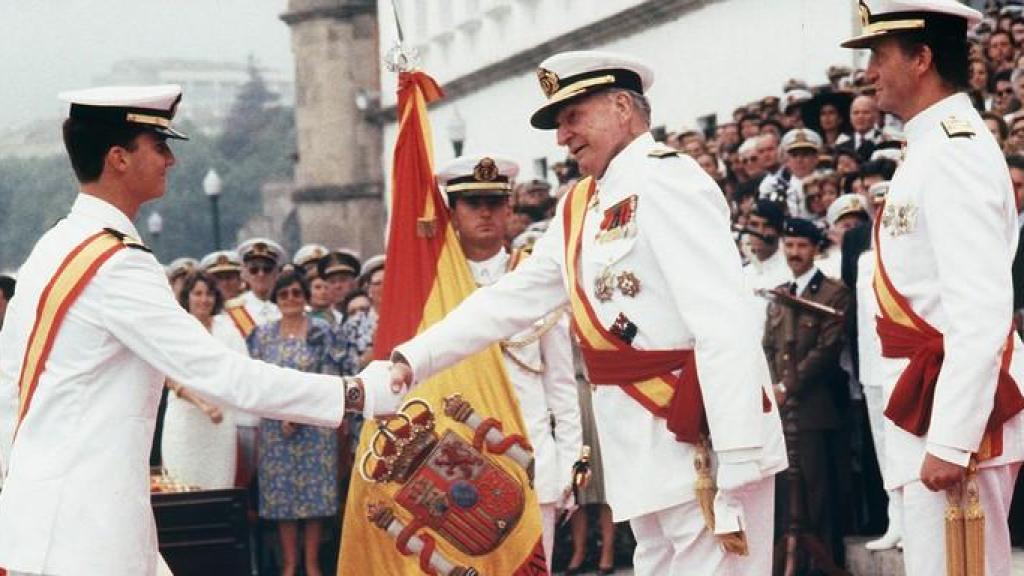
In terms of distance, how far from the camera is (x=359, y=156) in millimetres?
47281

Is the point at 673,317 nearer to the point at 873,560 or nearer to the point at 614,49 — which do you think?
the point at 873,560

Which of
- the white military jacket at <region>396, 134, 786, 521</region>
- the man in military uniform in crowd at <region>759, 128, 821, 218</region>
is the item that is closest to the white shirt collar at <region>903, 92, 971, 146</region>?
the white military jacket at <region>396, 134, 786, 521</region>

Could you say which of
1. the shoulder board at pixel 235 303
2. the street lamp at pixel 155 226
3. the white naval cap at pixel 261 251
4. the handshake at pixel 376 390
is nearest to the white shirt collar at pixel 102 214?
the handshake at pixel 376 390

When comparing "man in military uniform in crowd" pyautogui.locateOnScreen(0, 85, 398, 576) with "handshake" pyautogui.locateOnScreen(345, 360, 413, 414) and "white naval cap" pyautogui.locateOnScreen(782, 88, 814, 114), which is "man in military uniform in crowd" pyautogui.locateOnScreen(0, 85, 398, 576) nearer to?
"handshake" pyautogui.locateOnScreen(345, 360, 413, 414)

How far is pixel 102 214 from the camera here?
Answer: 647cm

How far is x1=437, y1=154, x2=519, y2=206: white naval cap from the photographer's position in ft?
32.8

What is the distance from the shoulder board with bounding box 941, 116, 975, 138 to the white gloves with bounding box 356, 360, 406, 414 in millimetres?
2046

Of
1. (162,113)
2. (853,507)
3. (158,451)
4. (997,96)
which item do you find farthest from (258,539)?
(162,113)

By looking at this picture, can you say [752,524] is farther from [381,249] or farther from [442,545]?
[381,249]

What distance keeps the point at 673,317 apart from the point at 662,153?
0.55 m

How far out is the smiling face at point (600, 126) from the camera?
7039 mm

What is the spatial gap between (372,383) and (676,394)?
107cm

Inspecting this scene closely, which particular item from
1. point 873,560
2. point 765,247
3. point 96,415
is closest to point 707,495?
point 96,415

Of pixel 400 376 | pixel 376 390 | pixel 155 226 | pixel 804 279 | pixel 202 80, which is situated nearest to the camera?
pixel 376 390
